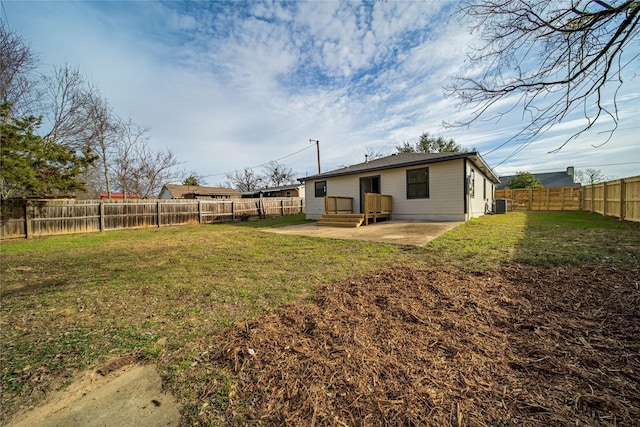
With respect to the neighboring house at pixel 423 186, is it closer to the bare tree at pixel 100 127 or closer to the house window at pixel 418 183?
the house window at pixel 418 183

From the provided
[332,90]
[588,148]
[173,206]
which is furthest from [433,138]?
[588,148]

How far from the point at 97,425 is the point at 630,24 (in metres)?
5.57

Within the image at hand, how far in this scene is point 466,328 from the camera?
2.14 meters

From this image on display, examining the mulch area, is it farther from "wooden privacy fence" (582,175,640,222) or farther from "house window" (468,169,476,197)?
"wooden privacy fence" (582,175,640,222)

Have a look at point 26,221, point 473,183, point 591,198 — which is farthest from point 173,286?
point 591,198

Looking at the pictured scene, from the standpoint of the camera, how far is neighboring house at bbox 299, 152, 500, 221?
10.1 m

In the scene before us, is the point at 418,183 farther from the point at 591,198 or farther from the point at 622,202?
the point at 591,198

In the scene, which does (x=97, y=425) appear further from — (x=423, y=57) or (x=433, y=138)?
(x=433, y=138)

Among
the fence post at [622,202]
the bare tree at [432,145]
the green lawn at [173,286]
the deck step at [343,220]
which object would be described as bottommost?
the green lawn at [173,286]

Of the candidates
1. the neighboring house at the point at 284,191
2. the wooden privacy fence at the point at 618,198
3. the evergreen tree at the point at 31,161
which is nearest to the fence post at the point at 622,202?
the wooden privacy fence at the point at 618,198

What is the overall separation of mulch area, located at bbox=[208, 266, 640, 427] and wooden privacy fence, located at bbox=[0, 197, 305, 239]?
12410 mm

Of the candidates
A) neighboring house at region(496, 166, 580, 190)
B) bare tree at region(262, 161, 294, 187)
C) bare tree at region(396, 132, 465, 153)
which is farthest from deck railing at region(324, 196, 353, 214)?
neighboring house at region(496, 166, 580, 190)

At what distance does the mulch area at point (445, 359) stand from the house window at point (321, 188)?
38.8 feet

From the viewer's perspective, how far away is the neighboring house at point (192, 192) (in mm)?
32188
